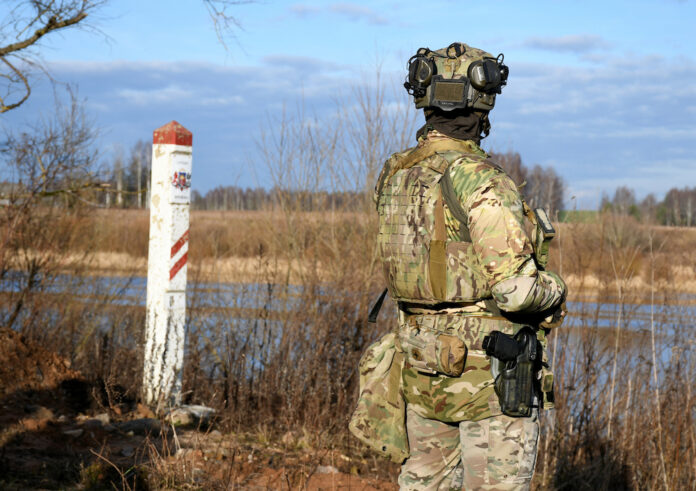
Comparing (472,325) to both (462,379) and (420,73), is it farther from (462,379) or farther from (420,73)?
(420,73)

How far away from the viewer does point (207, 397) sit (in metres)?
6.75

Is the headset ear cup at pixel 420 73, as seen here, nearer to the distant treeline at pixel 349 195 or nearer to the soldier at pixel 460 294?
the soldier at pixel 460 294

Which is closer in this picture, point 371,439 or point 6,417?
point 371,439

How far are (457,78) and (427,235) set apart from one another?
64cm

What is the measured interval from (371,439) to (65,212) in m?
6.90

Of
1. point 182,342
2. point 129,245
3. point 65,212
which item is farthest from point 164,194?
point 129,245

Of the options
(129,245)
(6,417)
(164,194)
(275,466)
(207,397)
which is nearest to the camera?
(275,466)

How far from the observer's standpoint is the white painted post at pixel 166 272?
6.23 meters

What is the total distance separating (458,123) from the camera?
9.98ft

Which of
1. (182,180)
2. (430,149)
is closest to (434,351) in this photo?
(430,149)

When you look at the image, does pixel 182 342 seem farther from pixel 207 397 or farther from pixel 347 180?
pixel 347 180

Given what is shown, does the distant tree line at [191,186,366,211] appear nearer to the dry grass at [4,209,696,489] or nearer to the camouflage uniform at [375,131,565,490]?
the dry grass at [4,209,696,489]

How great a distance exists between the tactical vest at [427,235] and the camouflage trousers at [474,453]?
49 cm

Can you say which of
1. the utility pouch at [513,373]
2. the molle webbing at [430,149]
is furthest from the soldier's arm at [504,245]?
the molle webbing at [430,149]
